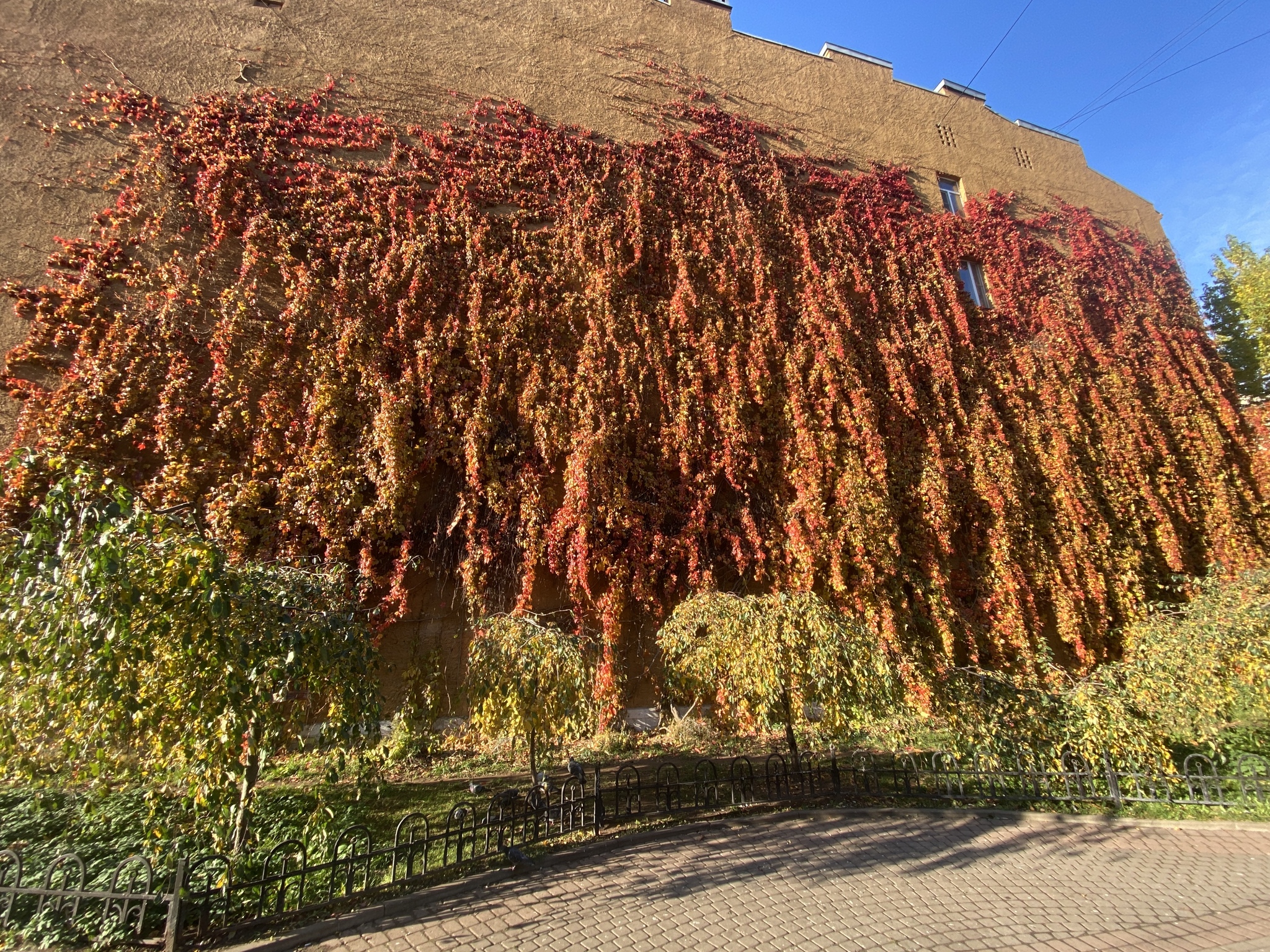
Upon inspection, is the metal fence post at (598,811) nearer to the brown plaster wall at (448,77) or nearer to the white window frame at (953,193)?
the brown plaster wall at (448,77)

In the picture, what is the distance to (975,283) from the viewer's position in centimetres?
1416

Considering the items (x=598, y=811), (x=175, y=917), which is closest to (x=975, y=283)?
(x=598, y=811)

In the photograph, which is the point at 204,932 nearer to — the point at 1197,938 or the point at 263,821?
the point at 263,821

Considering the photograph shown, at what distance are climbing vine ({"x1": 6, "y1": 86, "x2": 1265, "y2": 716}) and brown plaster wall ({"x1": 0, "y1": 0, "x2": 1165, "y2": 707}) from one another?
0.54 m

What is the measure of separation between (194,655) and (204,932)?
63.5 inches

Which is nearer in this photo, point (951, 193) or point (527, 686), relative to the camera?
point (527, 686)

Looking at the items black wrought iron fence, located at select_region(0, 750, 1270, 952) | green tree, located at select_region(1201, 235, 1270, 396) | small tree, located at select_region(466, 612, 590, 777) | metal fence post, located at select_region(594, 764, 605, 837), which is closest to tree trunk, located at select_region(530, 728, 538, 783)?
small tree, located at select_region(466, 612, 590, 777)

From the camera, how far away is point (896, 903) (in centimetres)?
446

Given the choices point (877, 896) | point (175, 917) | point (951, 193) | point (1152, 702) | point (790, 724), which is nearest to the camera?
point (175, 917)

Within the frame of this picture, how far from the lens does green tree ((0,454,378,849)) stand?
10.8 ft

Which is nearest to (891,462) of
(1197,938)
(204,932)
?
(1197,938)

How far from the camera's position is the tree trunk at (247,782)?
12.5 feet

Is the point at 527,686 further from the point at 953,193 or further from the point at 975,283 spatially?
the point at 953,193

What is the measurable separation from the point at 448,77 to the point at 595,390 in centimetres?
692
